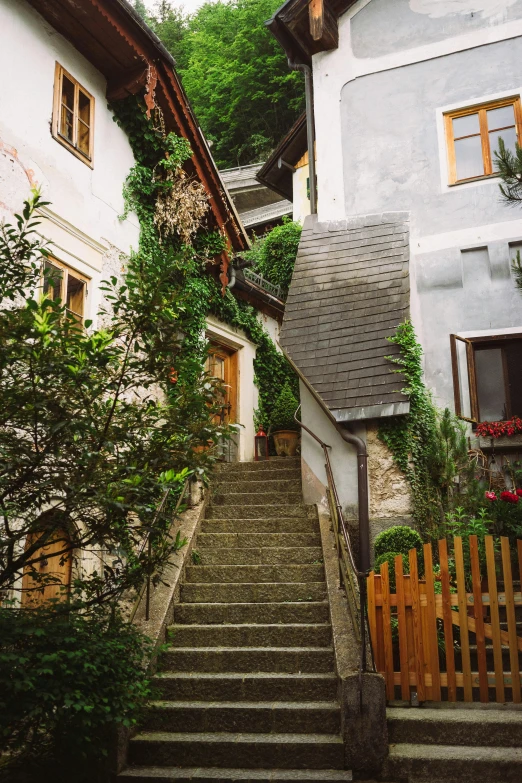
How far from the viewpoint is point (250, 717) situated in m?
5.76

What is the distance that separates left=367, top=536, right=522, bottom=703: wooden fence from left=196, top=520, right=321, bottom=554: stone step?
2196mm

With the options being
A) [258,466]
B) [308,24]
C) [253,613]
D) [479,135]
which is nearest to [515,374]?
[479,135]

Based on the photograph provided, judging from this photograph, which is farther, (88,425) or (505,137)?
(505,137)

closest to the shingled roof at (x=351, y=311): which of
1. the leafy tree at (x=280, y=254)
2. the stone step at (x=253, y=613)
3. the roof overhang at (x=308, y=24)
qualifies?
the roof overhang at (x=308, y=24)

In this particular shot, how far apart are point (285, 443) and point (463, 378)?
4873mm

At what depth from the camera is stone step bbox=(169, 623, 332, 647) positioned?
672 cm

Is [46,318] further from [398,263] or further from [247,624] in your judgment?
[398,263]

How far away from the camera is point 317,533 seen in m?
8.61

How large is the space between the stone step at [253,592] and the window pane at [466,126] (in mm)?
6938

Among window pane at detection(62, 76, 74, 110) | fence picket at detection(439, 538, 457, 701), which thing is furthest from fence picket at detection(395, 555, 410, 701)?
window pane at detection(62, 76, 74, 110)

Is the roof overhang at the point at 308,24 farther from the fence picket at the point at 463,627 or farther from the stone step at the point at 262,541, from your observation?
the fence picket at the point at 463,627

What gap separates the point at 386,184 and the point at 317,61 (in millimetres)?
2605

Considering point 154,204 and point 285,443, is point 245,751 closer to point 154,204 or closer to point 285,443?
point 154,204

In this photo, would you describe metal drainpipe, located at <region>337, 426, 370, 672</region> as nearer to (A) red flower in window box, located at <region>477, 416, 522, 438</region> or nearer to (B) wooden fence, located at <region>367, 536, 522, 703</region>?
(A) red flower in window box, located at <region>477, 416, 522, 438</region>
